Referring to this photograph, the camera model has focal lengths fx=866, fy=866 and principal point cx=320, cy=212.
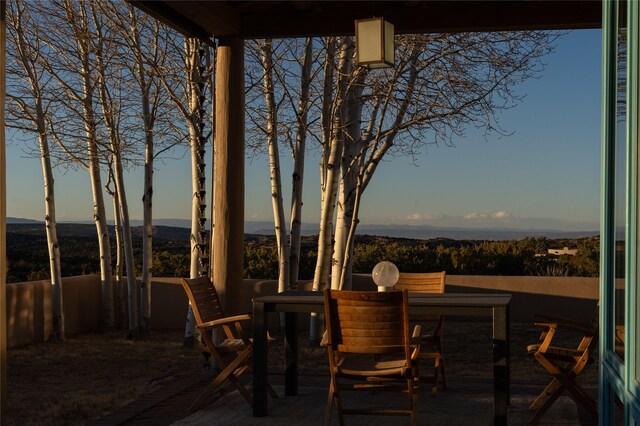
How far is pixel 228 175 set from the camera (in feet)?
22.8

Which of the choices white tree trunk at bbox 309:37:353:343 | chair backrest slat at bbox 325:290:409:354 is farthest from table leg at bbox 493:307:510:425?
white tree trunk at bbox 309:37:353:343

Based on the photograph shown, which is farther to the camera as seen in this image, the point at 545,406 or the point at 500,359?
the point at 545,406

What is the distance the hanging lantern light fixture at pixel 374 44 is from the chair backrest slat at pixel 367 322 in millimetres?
1578

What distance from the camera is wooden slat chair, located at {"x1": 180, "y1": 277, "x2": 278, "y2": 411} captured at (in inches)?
222

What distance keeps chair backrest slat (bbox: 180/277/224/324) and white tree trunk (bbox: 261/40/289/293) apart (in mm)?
4237

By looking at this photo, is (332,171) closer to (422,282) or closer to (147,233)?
(147,233)

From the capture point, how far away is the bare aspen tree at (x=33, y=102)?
10680 millimetres

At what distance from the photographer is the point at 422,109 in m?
10.0

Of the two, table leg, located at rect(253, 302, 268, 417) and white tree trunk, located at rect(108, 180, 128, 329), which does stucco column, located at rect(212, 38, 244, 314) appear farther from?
white tree trunk, located at rect(108, 180, 128, 329)

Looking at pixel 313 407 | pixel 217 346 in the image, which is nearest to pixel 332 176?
pixel 217 346

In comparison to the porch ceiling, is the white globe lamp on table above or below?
below

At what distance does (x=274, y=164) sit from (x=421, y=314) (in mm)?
5523

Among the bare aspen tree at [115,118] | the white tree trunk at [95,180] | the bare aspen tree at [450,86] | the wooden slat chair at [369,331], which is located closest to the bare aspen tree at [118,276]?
the white tree trunk at [95,180]

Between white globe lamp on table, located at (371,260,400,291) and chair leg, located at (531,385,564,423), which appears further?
white globe lamp on table, located at (371,260,400,291)
